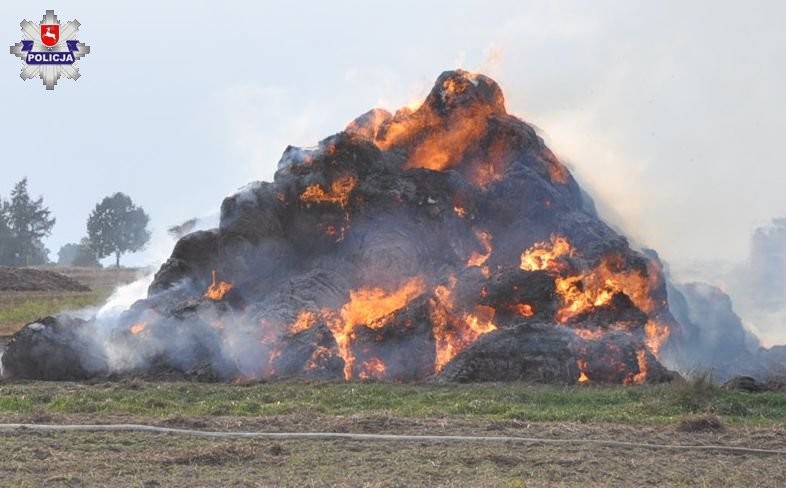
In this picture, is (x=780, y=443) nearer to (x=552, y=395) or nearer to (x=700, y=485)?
(x=700, y=485)

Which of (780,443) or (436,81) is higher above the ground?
(436,81)

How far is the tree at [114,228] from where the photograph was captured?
110 meters

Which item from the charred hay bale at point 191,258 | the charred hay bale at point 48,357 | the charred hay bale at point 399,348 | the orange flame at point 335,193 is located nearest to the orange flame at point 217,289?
the charred hay bale at point 191,258

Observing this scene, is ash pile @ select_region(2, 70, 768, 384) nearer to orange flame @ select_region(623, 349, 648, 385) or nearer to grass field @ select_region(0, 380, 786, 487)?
orange flame @ select_region(623, 349, 648, 385)

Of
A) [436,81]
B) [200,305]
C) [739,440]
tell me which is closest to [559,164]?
[436,81]

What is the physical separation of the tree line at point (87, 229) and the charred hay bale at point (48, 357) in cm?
7816

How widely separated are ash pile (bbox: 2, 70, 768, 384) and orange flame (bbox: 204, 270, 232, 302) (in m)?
0.08

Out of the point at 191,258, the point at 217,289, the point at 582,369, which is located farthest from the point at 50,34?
the point at 582,369

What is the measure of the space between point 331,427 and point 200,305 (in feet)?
44.0

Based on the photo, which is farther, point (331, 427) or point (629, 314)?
point (629, 314)

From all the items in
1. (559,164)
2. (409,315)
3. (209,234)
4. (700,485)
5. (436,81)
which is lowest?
(700,485)

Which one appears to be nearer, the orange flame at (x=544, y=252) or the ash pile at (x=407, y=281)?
the ash pile at (x=407, y=281)

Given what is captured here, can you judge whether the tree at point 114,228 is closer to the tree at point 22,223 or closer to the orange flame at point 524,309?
the tree at point 22,223

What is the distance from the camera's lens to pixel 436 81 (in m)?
35.5
